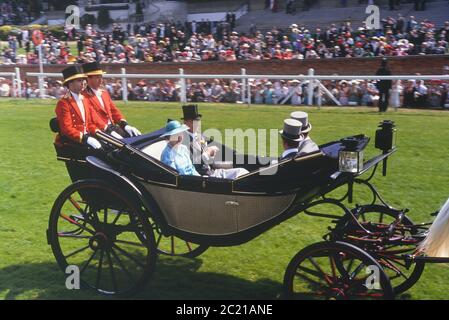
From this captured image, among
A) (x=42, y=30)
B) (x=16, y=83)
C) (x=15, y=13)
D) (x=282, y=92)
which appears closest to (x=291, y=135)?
(x=282, y=92)

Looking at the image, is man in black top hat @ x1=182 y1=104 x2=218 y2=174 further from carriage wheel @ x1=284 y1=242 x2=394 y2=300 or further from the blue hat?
carriage wheel @ x1=284 y1=242 x2=394 y2=300

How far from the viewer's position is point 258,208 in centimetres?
394

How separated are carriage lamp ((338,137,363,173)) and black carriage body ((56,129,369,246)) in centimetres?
11

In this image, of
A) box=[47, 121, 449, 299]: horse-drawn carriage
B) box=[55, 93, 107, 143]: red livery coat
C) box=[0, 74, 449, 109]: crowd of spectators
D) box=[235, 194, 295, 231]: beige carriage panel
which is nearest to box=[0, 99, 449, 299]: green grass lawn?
box=[47, 121, 449, 299]: horse-drawn carriage

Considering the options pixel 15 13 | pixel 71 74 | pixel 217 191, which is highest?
pixel 15 13

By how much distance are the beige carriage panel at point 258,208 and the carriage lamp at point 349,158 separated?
1.49 ft

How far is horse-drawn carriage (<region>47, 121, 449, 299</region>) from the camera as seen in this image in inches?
145

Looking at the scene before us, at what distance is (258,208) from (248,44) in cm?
1908

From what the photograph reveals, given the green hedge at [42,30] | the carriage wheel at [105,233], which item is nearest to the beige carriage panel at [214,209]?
the carriage wheel at [105,233]

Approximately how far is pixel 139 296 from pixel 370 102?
1123 cm

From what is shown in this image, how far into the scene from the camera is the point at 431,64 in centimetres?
1756

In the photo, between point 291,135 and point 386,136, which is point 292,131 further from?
point 386,136

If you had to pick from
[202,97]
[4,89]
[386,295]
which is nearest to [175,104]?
[202,97]
